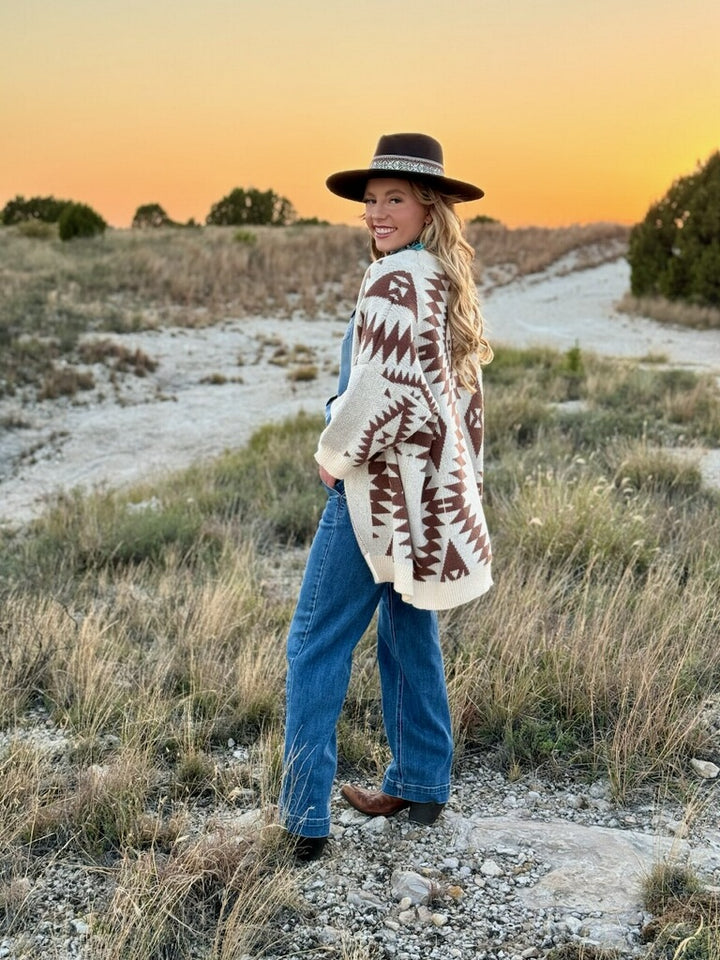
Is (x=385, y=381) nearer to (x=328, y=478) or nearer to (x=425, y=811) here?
(x=328, y=478)

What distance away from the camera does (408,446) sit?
2.48 m

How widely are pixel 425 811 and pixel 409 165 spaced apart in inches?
79.1

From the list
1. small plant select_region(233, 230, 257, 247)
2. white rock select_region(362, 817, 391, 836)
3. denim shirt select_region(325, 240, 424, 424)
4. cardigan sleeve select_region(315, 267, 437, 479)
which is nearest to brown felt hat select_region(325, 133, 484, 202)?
denim shirt select_region(325, 240, 424, 424)

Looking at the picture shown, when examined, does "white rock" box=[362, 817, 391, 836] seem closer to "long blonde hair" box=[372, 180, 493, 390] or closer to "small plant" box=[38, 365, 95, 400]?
"long blonde hair" box=[372, 180, 493, 390]

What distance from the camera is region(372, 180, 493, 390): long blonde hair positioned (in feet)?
8.34

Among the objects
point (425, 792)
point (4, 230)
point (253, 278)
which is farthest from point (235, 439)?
point (4, 230)

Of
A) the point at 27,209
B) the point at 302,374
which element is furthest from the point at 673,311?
the point at 27,209

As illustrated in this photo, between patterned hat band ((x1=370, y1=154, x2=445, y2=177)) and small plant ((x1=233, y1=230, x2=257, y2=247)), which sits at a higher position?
small plant ((x1=233, y1=230, x2=257, y2=247))

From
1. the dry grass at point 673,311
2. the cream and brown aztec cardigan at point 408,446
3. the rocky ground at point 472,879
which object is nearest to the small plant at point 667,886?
the rocky ground at point 472,879

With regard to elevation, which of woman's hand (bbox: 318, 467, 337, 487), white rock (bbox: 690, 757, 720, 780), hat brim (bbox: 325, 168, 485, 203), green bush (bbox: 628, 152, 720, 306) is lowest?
white rock (bbox: 690, 757, 720, 780)

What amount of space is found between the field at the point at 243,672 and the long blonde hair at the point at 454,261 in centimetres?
147

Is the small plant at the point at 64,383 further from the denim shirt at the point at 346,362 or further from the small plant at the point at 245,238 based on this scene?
the small plant at the point at 245,238

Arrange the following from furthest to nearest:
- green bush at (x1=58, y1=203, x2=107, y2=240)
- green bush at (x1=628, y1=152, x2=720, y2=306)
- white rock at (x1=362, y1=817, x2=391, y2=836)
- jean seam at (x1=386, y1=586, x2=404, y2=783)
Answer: green bush at (x1=58, y1=203, x2=107, y2=240) < green bush at (x1=628, y1=152, x2=720, y2=306) < white rock at (x1=362, y1=817, x2=391, y2=836) < jean seam at (x1=386, y1=586, x2=404, y2=783)

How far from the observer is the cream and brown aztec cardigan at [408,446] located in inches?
93.7
